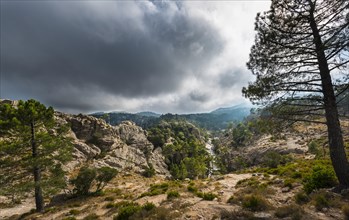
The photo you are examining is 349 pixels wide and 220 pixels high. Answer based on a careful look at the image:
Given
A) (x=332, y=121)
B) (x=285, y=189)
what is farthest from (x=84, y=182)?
(x=332, y=121)

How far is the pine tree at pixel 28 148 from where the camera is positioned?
19.0 meters

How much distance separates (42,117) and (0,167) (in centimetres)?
529

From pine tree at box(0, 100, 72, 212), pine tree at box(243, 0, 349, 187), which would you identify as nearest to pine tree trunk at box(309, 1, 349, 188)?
pine tree at box(243, 0, 349, 187)

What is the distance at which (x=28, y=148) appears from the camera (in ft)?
72.1

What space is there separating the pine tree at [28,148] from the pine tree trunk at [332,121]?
21162 millimetres

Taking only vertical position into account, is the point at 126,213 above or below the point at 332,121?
below

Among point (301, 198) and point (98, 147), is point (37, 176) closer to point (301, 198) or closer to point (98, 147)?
point (301, 198)

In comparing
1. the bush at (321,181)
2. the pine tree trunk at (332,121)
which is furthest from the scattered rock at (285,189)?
the pine tree trunk at (332,121)

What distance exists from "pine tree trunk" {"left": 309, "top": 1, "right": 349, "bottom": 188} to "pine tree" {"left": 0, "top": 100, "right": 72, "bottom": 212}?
69.4ft

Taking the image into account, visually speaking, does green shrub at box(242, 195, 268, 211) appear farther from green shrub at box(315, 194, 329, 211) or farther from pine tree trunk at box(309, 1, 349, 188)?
pine tree trunk at box(309, 1, 349, 188)

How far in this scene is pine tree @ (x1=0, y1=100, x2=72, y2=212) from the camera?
18969mm

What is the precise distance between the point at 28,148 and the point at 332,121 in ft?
82.8

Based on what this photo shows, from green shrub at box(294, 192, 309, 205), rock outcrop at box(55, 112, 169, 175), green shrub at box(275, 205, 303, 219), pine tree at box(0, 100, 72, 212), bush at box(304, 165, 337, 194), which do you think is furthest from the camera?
rock outcrop at box(55, 112, 169, 175)

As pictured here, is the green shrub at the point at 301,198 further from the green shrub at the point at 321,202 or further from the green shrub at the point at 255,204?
the green shrub at the point at 255,204
